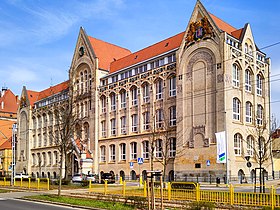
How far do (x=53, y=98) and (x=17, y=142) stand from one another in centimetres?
1995

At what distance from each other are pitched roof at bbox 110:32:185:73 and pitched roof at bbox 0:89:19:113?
194ft

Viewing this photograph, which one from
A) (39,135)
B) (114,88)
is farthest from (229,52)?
(39,135)

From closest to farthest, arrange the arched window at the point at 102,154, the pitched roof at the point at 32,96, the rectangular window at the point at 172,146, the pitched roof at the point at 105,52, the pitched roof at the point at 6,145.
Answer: the rectangular window at the point at 172,146
the arched window at the point at 102,154
the pitched roof at the point at 105,52
the pitched roof at the point at 32,96
the pitched roof at the point at 6,145

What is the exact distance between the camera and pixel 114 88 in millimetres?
62469

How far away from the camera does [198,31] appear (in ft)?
158

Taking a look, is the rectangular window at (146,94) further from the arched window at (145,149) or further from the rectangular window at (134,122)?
the arched window at (145,149)

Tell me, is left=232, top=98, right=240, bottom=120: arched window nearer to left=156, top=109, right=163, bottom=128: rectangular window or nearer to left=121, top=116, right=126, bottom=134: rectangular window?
left=156, top=109, right=163, bottom=128: rectangular window

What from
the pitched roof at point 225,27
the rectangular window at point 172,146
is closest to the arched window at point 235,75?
the pitched roof at point 225,27

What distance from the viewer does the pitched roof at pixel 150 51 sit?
57.3m

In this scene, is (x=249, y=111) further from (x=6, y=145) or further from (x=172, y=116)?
(x=6, y=145)

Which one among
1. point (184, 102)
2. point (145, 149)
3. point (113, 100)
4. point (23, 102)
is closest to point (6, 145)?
point (23, 102)

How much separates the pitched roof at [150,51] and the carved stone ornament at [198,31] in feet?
20.6

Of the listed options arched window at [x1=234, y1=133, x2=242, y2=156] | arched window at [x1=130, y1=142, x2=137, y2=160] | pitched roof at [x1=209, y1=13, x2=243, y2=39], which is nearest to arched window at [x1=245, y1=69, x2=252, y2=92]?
pitched roof at [x1=209, y1=13, x2=243, y2=39]

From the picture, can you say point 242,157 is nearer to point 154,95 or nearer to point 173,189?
point 154,95
